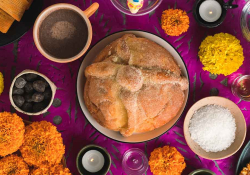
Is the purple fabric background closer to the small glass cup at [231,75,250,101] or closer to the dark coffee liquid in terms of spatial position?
the small glass cup at [231,75,250,101]

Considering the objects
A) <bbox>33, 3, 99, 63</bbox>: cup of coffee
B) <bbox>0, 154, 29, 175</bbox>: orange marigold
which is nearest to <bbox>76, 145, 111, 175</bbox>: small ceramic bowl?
<bbox>0, 154, 29, 175</bbox>: orange marigold

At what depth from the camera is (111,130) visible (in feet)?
4.96

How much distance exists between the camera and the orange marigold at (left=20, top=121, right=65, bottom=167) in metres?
1.37

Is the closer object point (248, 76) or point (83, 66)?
point (83, 66)

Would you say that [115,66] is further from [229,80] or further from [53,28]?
[229,80]

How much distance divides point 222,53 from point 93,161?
824 mm

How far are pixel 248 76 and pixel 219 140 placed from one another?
37 cm

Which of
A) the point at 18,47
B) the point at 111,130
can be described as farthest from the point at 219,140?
the point at 18,47

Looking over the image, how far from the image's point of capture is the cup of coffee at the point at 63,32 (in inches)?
52.7

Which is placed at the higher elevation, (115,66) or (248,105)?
(115,66)

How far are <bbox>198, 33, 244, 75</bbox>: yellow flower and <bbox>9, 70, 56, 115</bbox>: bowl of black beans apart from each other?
2.49 ft

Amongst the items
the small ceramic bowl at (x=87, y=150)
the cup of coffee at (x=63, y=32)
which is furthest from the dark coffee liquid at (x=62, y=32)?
the small ceramic bowl at (x=87, y=150)

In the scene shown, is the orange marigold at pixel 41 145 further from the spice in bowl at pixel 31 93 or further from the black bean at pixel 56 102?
the black bean at pixel 56 102

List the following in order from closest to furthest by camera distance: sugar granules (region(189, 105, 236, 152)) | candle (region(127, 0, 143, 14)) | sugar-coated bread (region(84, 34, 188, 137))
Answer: sugar-coated bread (region(84, 34, 188, 137)), candle (region(127, 0, 143, 14)), sugar granules (region(189, 105, 236, 152))
